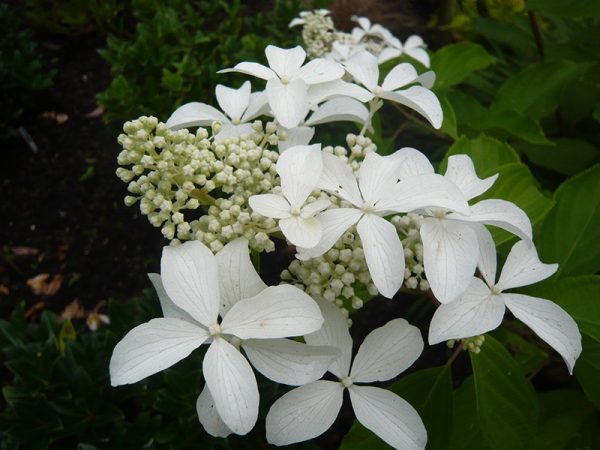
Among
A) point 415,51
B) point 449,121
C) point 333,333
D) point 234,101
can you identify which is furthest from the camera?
point 415,51

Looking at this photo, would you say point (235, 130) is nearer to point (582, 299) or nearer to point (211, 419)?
point (211, 419)

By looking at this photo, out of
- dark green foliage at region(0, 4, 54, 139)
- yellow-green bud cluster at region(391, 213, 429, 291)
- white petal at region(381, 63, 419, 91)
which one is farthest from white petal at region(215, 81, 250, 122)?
dark green foliage at region(0, 4, 54, 139)

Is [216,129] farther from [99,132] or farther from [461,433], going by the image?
[99,132]

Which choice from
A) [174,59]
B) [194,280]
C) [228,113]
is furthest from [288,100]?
[174,59]

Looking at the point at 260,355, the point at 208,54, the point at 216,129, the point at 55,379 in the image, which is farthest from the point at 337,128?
the point at 260,355

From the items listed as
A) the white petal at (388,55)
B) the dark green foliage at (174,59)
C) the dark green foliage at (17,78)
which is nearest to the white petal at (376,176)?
the white petal at (388,55)
